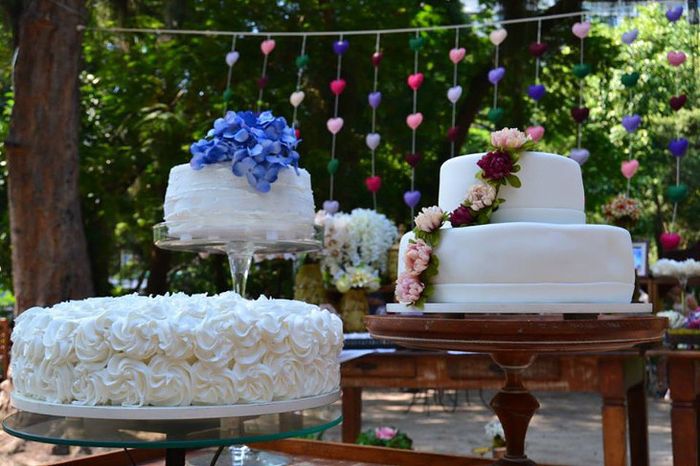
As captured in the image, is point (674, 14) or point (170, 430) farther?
point (674, 14)

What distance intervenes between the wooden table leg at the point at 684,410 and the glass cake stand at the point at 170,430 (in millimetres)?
2121

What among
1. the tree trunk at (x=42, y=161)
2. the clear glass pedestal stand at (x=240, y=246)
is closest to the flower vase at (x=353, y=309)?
the clear glass pedestal stand at (x=240, y=246)

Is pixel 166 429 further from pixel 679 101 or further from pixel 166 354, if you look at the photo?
pixel 679 101

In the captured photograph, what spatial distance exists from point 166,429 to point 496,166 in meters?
1.11

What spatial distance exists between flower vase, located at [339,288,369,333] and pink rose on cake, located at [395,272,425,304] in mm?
2029

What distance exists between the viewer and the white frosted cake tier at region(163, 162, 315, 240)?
8.55 ft

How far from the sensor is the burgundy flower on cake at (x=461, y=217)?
2.14 meters

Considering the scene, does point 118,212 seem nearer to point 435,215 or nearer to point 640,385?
point 640,385

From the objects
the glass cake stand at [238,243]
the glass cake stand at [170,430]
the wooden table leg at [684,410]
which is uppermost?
the glass cake stand at [238,243]

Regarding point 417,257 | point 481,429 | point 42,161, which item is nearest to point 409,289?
point 417,257

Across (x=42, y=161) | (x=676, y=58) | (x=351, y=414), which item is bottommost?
(x=351, y=414)

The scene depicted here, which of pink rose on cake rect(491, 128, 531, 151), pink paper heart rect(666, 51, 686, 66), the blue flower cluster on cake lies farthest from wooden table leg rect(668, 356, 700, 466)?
pink paper heart rect(666, 51, 686, 66)

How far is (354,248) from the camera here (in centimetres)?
423

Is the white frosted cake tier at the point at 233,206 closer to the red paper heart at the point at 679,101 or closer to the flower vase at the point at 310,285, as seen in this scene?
the flower vase at the point at 310,285
